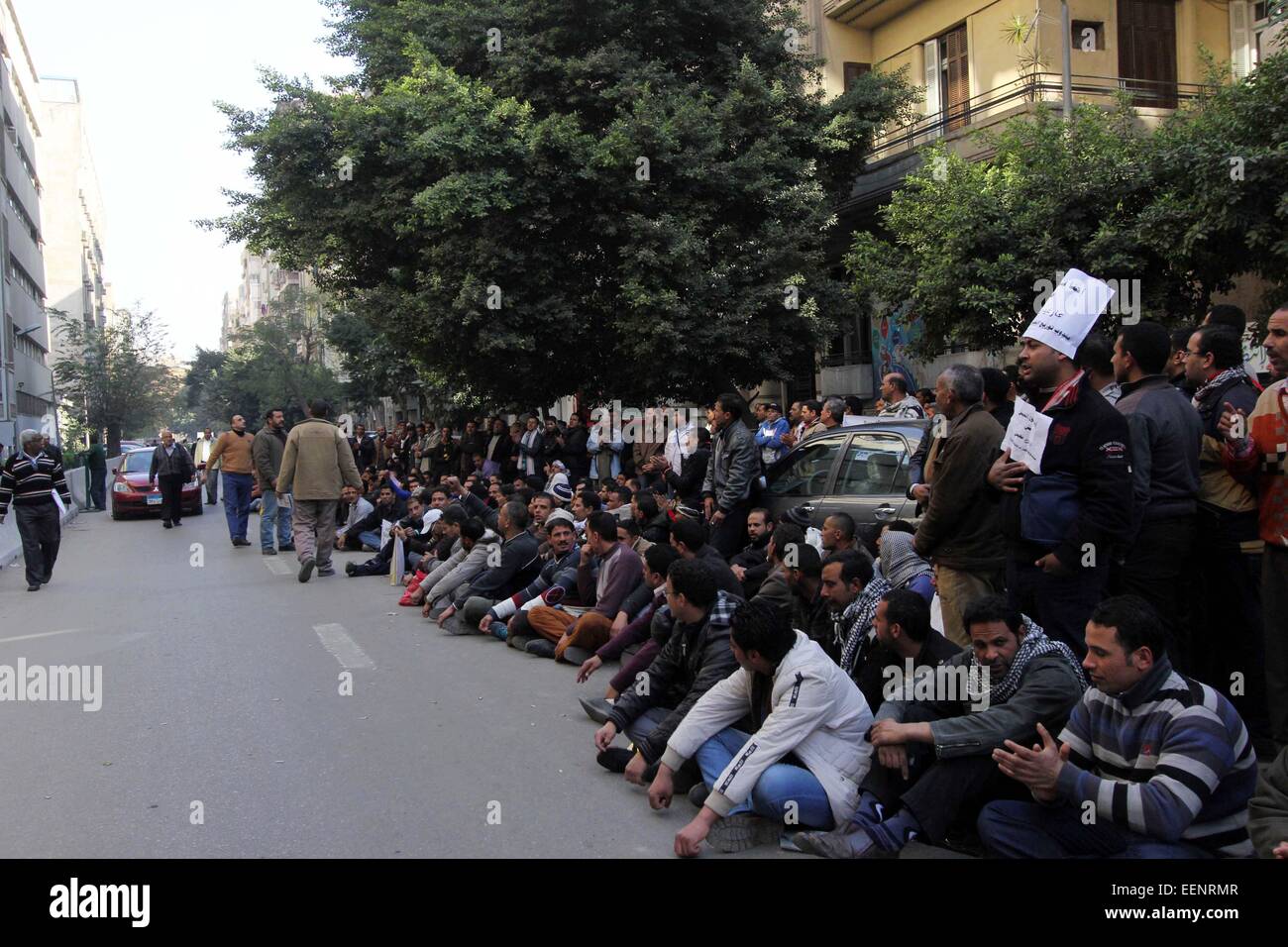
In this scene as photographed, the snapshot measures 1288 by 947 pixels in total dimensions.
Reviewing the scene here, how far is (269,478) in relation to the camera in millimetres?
16719

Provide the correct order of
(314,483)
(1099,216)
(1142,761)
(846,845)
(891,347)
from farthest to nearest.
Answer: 1. (891,347)
2. (1099,216)
3. (314,483)
4. (846,845)
5. (1142,761)

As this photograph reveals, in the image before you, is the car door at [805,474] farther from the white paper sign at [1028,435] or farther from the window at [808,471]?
the white paper sign at [1028,435]

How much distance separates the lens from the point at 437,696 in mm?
7930

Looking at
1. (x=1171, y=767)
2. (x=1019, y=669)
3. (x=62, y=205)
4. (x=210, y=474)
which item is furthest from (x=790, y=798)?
(x=62, y=205)

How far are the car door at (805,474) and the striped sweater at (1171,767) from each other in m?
5.47

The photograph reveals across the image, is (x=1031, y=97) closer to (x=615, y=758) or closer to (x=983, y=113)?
(x=983, y=113)

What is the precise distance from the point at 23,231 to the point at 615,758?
60.5m

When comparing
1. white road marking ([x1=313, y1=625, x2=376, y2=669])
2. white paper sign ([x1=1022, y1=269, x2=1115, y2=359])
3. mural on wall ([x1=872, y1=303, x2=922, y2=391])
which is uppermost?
mural on wall ([x1=872, y1=303, x2=922, y2=391])

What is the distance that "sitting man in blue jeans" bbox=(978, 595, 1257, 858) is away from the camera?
154 inches

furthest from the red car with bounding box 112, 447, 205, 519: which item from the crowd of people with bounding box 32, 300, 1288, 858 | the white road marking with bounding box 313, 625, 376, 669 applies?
the crowd of people with bounding box 32, 300, 1288, 858

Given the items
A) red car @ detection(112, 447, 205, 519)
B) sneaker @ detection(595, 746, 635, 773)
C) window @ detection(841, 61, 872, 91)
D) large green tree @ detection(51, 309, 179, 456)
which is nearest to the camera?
sneaker @ detection(595, 746, 635, 773)

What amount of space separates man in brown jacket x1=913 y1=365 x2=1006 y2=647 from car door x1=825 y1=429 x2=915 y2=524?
8.72ft

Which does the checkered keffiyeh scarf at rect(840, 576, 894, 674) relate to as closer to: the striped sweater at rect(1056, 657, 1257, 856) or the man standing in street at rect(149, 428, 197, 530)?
the striped sweater at rect(1056, 657, 1257, 856)
